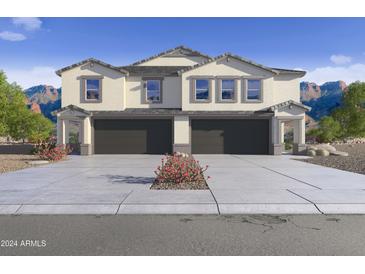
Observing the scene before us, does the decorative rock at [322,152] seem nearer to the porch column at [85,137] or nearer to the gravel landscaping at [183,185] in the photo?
the gravel landscaping at [183,185]

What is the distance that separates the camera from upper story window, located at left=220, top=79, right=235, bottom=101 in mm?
24625

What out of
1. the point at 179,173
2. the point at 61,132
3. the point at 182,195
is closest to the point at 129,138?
the point at 61,132

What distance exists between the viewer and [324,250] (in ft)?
15.8

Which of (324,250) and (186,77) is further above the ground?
(186,77)

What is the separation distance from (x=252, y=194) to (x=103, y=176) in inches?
233

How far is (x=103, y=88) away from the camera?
2472 centimetres

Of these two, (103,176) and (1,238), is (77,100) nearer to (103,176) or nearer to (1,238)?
(103,176)

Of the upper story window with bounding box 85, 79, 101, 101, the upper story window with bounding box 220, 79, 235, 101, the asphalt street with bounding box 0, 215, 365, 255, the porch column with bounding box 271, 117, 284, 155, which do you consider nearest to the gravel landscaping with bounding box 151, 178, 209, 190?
the asphalt street with bounding box 0, 215, 365, 255

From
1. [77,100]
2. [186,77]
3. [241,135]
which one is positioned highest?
[186,77]

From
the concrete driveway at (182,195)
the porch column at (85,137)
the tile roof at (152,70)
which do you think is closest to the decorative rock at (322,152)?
the concrete driveway at (182,195)

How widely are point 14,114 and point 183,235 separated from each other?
89.5 ft

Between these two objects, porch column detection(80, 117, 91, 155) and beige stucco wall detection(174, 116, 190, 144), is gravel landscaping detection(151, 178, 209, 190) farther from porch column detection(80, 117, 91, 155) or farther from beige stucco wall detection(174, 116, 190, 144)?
porch column detection(80, 117, 91, 155)

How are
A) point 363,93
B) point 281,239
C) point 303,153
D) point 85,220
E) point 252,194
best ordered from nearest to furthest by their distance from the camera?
point 281,239
point 85,220
point 252,194
point 303,153
point 363,93

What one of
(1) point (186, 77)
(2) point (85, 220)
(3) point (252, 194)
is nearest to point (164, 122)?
(1) point (186, 77)
